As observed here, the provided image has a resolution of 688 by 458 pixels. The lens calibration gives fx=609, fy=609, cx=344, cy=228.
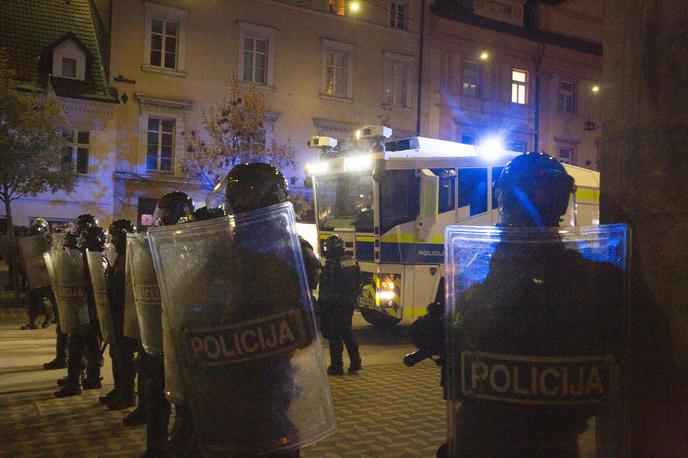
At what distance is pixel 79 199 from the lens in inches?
832

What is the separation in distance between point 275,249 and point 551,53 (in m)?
29.0

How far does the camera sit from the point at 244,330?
2600 millimetres

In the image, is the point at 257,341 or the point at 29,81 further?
the point at 29,81

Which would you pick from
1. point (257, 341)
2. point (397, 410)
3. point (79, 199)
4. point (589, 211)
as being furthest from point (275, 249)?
point (79, 199)

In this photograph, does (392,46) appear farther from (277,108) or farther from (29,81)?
(29,81)

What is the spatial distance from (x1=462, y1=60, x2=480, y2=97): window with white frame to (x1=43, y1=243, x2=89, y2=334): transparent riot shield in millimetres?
22794

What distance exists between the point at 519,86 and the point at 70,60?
1912cm

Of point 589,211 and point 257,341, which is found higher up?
point 589,211

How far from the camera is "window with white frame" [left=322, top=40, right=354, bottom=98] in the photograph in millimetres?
24641

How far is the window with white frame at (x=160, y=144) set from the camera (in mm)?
22172

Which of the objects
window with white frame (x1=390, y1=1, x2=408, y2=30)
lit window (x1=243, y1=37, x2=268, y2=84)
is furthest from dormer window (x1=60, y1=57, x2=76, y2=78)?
window with white frame (x1=390, y1=1, x2=408, y2=30)

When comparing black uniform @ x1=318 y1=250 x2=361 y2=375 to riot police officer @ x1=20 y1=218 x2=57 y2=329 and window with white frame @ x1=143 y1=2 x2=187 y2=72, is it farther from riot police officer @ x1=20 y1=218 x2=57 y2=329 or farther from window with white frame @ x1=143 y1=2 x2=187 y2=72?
window with white frame @ x1=143 y1=2 x2=187 y2=72

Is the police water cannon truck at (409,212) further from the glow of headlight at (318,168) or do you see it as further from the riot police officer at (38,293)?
the riot police officer at (38,293)

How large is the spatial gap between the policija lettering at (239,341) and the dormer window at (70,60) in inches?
855
